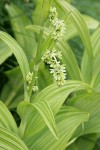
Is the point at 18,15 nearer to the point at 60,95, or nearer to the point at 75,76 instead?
the point at 75,76

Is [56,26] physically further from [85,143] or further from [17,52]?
[85,143]

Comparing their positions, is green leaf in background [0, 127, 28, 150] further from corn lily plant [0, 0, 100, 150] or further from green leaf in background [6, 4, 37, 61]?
green leaf in background [6, 4, 37, 61]

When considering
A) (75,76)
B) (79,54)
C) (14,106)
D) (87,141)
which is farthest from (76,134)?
(79,54)

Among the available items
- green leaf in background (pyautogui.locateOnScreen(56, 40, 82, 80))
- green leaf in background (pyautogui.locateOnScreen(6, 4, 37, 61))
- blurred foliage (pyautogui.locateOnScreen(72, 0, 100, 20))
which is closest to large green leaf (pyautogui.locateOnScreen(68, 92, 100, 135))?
green leaf in background (pyautogui.locateOnScreen(56, 40, 82, 80))

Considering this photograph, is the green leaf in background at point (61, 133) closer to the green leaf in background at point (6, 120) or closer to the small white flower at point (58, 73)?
the green leaf in background at point (6, 120)

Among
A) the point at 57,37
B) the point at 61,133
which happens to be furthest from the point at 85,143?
the point at 57,37
